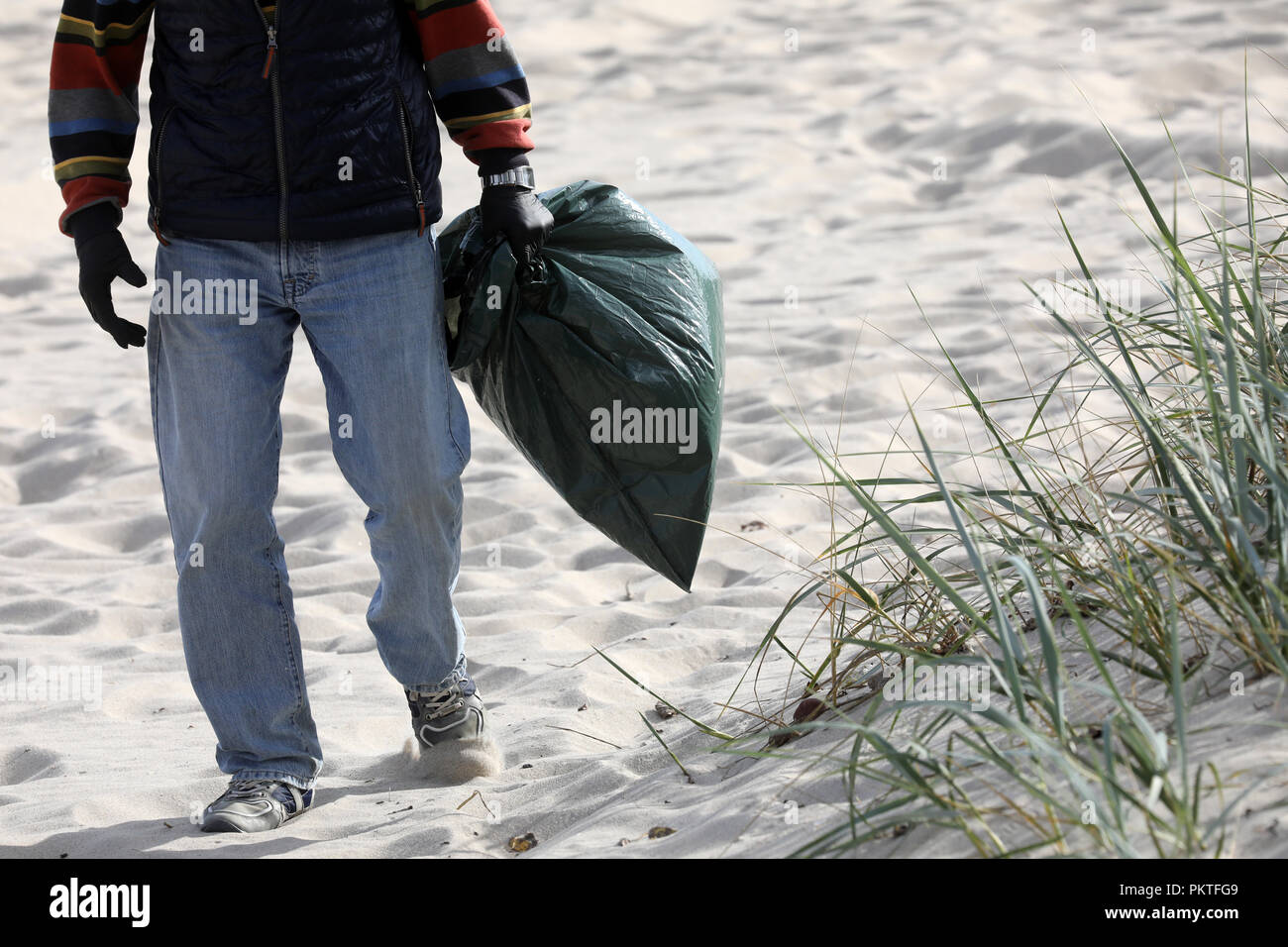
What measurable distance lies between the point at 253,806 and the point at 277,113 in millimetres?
1141

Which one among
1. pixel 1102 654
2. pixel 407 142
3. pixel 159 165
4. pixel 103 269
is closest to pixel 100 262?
pixel 103 269

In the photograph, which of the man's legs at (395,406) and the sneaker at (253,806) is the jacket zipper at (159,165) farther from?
the sneaker at (253,806)

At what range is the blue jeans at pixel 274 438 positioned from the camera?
2.08 m

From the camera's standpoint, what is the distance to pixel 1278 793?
4.79ft

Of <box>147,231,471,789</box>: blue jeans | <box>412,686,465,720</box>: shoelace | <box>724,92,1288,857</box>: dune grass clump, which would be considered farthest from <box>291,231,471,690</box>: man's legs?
<box>724,92,1288,857</box>: dune grass clump

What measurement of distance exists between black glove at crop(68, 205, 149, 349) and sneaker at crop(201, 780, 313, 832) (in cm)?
79

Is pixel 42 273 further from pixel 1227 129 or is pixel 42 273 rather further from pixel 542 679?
pixel 1227 129

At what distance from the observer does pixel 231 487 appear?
2084 mm

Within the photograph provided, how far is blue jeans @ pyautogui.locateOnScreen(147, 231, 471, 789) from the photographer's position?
2076mm

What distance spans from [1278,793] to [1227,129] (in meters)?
5.25
